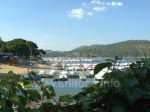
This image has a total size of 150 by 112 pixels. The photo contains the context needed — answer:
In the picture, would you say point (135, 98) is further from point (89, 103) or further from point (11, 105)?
point (11, 105)

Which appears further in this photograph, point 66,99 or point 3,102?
point 66,99

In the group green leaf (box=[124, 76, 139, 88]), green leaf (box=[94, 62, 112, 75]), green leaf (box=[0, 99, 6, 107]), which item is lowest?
green leaf (box=[0, 99, 6, 107])

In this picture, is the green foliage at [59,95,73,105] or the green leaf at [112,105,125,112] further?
the green foliage at [59,95,73,105]

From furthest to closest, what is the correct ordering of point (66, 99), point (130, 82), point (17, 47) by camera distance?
point (17, 47) < point (66, 99) < point (130, 82)

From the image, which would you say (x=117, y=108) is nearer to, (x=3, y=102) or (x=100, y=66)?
(x=100, y=66)

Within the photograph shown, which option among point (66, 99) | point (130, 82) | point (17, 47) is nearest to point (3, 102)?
point (66, 99)

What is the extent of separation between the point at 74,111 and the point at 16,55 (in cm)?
13134

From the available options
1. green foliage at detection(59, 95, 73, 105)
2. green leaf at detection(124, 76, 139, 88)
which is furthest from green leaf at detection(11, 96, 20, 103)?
green leaf at detection(124, 76, 139, 88)

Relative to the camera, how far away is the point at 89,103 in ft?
5.98

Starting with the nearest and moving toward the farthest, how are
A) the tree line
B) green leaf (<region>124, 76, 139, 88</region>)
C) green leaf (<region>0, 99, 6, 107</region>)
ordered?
green leaf (<region>124, 76, 139, 88</region>) < green leaf (<region>0, 99, 6, 107</region>) < the tree line

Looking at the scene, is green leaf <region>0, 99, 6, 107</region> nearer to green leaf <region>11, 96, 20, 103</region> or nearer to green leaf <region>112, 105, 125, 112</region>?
green leaf <region>11, 96, 20, 103</region>

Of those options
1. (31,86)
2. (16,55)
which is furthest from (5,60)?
(31,86)

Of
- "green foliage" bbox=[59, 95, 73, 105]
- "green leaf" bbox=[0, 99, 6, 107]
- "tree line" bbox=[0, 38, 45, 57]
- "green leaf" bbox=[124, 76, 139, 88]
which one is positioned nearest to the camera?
"green leaf" bbox=[124, 76, 139, 88]

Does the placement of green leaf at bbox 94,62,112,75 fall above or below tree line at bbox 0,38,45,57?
below
